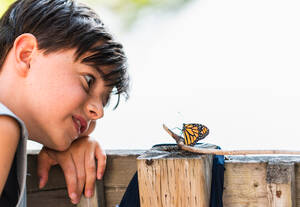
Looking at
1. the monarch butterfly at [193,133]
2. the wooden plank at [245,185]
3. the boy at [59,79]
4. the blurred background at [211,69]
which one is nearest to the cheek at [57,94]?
the boy at [59,79]

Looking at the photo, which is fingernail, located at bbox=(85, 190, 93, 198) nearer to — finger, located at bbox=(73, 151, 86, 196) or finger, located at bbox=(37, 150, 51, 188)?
finger, located at bbox=(73, 151, 86, 196)

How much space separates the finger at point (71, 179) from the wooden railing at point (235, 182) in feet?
0.21

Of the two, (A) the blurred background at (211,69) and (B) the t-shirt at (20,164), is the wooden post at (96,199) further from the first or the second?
(A) the blurred background at (211,69)

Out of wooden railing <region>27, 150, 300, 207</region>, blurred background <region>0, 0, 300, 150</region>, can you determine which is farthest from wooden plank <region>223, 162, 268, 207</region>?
blurred background <region>0, 0, 300, 150</region>

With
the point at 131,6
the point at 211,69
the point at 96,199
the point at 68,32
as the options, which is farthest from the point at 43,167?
the point at 211,69

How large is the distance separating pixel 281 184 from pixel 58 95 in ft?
2.27

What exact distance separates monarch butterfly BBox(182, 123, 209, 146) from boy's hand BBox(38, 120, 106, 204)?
0.30m

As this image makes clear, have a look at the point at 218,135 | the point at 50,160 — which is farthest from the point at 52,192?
the point at 218,135

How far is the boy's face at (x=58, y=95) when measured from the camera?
1.39m

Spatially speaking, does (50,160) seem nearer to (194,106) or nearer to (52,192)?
(52,192)

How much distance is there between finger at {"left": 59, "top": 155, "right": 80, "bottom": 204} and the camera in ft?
4.71

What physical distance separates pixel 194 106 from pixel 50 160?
16.2ft

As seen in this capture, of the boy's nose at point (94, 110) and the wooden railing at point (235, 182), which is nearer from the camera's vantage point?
the wooden railing at point (235, 182)

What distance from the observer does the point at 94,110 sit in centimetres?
144
